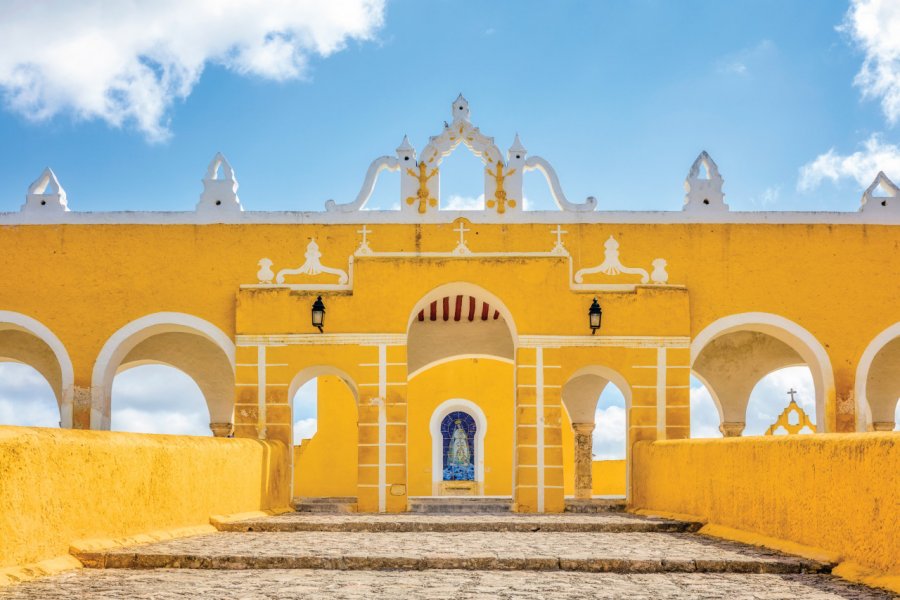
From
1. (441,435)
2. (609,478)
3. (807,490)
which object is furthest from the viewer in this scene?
(609,478)

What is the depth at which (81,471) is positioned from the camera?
625cm

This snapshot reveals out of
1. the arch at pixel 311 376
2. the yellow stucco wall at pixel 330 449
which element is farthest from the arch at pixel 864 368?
the yellow stucco wall at pixel 330 449

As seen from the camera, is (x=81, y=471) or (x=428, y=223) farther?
(x=428, y=223)

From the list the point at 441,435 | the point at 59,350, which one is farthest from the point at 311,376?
the point at 441,435

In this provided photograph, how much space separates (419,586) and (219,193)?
9.27 m

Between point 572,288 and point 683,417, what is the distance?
2244 millimetres

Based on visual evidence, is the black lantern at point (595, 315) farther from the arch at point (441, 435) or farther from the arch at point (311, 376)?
the arch at point (441, 435)

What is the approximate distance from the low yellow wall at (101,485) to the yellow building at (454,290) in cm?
317

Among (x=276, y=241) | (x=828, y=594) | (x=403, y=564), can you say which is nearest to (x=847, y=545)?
(x=828, y=594)

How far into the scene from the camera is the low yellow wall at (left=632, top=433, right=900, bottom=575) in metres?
5.44

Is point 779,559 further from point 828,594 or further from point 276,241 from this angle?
point 276,241

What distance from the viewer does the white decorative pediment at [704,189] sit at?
13.3 m

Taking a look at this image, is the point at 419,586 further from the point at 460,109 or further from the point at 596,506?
the point at 460,109

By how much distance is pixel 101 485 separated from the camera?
6539 mm
